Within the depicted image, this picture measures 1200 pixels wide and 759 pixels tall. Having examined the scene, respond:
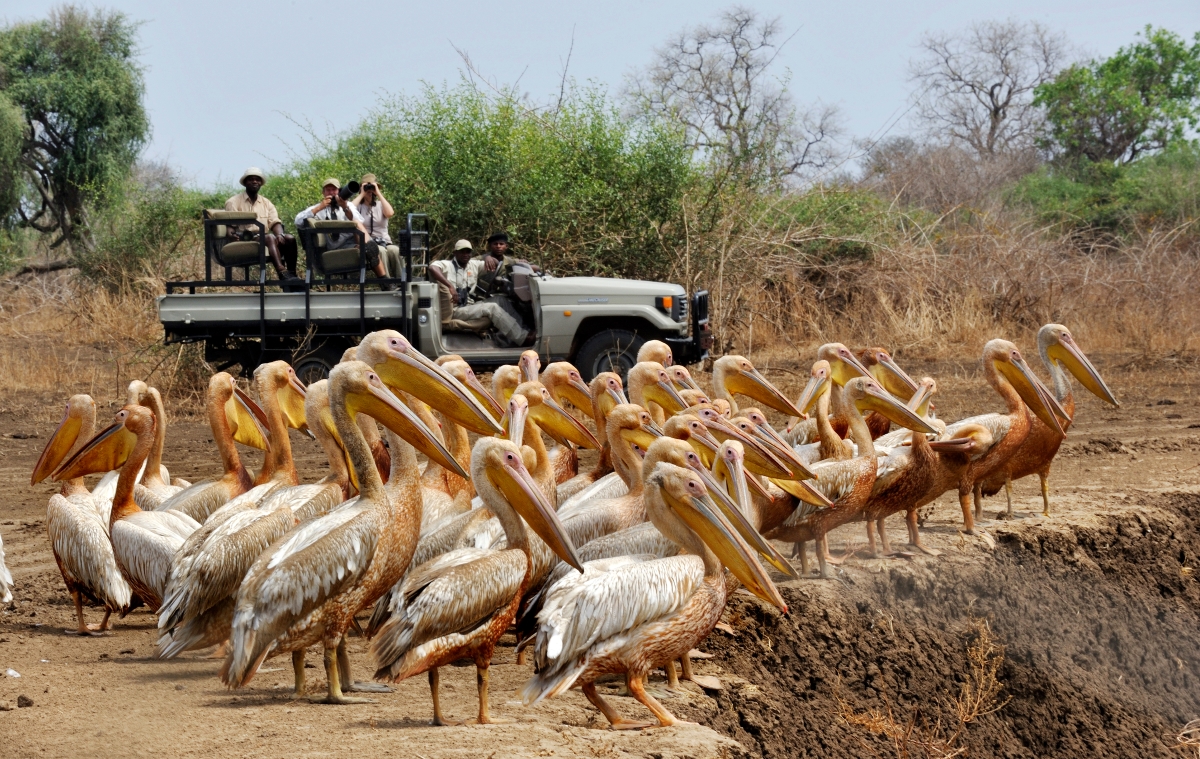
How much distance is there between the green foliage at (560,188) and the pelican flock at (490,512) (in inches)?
308

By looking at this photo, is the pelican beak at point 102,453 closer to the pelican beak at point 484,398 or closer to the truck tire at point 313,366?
the pelican beak at point 484,398

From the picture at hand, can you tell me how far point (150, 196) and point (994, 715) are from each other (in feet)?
59.0

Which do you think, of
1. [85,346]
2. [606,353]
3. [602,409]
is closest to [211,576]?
[602,409]

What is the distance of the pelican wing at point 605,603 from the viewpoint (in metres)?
4.27

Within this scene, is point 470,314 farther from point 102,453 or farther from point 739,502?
point 739,502

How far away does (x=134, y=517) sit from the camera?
5.57 metres

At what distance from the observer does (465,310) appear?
39.1 ft

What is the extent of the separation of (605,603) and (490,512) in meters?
0.97

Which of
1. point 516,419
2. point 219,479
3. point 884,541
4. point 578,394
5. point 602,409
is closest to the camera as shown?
point 516,419

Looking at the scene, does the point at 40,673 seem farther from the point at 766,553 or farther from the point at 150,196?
the point at 150,196

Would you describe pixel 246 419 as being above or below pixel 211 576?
above

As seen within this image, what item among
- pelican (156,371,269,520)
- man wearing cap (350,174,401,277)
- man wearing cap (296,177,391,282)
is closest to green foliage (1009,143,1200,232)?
man wearing cap (350,174,401,277)

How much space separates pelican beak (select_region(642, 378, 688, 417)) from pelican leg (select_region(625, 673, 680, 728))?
8.94ft

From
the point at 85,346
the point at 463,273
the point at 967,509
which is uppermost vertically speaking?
the point at 463,273
